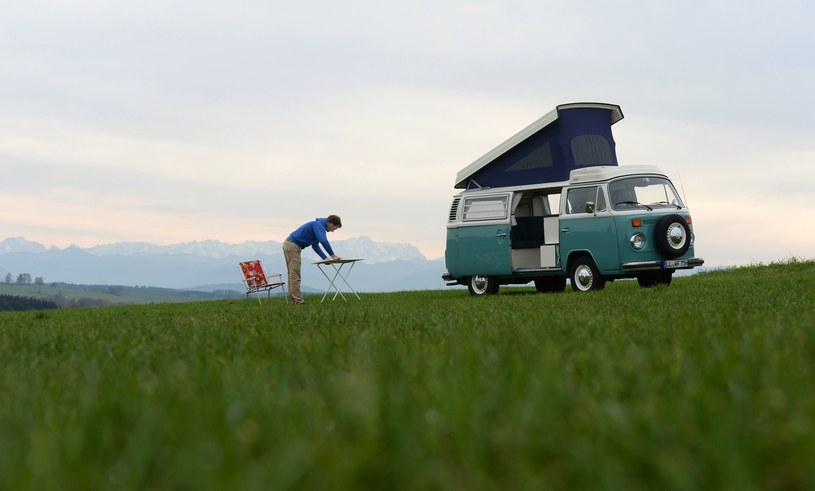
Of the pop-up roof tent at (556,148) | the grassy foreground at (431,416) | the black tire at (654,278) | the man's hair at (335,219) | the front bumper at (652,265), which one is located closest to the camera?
the grassy foreground at (431,416)

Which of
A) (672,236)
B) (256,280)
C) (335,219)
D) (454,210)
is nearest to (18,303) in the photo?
(256,280)

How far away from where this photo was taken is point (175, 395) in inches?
112

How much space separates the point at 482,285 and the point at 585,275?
2.76 meters

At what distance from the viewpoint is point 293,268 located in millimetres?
16781

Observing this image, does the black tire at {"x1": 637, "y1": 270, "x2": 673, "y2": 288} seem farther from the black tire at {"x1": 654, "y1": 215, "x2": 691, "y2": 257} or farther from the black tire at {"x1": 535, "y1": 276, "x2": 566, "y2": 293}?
the black tire at {"x1": 535, "y1": 276, "x2": 566, "y2": 293}

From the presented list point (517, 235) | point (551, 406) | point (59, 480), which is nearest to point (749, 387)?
point (551, 406)

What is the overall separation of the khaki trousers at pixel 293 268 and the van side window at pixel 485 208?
148 inches

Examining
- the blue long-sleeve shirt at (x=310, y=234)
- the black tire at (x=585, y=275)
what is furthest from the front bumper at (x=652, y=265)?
the blue long-sleeve shirt at (x=310, y=234)

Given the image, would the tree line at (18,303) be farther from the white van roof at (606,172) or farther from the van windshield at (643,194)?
the van windshield at (643,194)

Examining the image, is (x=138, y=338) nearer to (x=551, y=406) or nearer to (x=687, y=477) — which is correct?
(x=551, y=406)

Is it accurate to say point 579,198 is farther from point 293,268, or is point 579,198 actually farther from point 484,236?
point 293,268

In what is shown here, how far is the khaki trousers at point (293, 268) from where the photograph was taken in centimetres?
1670

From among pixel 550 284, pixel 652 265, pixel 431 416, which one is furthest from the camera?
pixel 550 284

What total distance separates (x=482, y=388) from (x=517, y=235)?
47.7 ft
